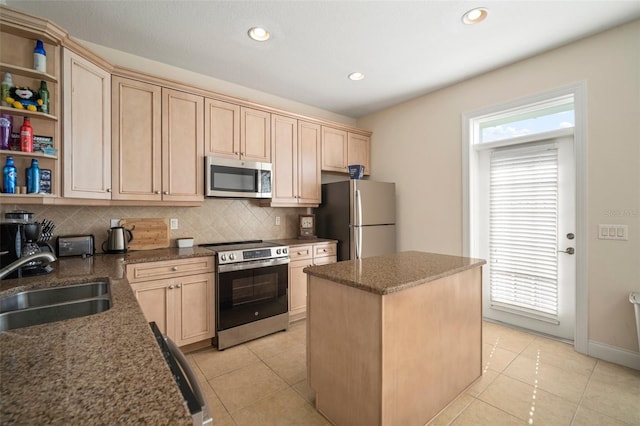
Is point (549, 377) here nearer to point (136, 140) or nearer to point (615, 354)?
Answer: point (615, 354)

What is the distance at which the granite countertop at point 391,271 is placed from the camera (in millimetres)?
1498

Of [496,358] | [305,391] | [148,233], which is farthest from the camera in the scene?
[148,233]

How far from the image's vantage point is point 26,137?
1923 mm

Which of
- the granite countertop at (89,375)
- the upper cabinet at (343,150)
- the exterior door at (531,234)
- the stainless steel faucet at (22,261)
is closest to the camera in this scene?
the granite countertop at (89,375)

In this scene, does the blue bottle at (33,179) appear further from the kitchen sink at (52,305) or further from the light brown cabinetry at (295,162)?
the light brown cabinetry at (295,162)

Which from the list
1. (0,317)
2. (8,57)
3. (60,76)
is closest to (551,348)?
(0,317)

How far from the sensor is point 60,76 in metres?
2.07

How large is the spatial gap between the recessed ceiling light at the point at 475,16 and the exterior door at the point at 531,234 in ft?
4.74

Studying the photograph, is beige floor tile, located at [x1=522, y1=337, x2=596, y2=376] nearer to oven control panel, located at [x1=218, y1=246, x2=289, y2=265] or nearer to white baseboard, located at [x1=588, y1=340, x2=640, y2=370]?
white baseboard, located at [x1=588, y1=340, x2=640, y2=370]

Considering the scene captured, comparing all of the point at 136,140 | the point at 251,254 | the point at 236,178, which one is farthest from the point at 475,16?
the point at 136,140

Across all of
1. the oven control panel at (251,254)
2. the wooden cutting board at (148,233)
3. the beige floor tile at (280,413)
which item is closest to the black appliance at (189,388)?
the beige floor tile at (280,413)

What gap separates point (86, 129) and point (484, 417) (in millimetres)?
3448

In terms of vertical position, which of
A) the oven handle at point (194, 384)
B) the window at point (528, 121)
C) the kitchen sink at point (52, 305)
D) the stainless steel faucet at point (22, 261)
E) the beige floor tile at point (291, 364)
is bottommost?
the beige floor tile at point (291, 364)

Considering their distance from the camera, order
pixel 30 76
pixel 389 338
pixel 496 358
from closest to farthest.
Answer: pixel 389 338 → pixel 30 76 → pixel 496 358
